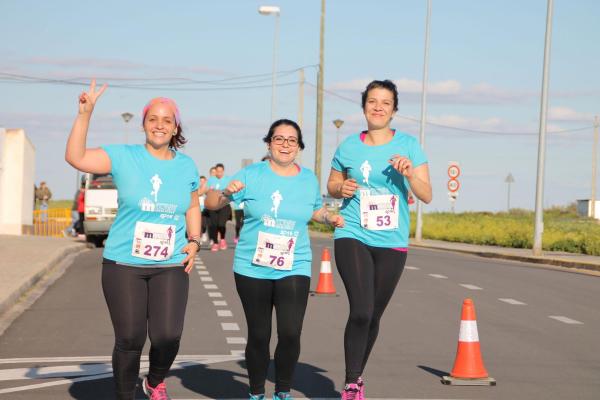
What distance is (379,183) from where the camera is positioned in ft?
27.7

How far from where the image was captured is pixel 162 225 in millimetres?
7441

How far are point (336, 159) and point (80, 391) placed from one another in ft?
7.91

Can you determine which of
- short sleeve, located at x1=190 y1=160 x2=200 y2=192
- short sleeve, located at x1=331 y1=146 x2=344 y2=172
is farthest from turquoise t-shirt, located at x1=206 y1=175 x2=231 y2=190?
short sleeve, located at x1=190 y1=160 x2=200 y2=192

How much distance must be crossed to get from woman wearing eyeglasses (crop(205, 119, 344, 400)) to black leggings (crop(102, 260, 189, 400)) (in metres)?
0.52

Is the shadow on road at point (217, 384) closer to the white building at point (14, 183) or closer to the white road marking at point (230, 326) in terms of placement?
the white road marking at point (230, 326)

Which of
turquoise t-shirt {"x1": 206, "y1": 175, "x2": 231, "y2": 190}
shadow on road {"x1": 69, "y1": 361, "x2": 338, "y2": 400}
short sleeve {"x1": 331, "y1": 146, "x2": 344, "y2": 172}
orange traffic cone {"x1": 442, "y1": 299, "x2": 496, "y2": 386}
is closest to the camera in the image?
short sleeve {"x1": 331, "y1": 146, "x2": 344, "y2": 172}

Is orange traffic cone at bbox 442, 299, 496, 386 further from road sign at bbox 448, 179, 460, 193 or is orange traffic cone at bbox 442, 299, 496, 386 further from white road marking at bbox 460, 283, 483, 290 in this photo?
road sign at bbox 448, 179, 460, 193

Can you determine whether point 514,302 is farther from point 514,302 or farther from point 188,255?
point 188,255

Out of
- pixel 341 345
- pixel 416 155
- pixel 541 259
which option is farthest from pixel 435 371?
pixel 541 259

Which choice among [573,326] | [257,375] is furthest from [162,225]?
[573,326]

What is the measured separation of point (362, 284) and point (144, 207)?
1.67 meters

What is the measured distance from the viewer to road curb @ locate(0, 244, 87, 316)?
51.2 feet

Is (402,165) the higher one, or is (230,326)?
(402,165)

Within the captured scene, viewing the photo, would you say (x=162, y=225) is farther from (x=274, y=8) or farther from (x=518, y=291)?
(x=274, y=8)
